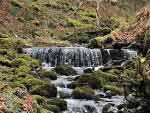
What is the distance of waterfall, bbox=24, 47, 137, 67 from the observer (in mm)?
25250

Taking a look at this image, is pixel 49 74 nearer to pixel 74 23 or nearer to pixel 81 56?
pixel 81 56

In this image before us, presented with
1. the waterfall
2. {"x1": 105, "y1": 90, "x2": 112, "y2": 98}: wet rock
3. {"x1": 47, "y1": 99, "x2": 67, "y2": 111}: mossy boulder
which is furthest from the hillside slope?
{"x1": 47, "y1": 99, "x2": 67, "y2": 111}: mossy boulder

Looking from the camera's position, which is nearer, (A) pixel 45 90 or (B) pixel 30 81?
(A) pixel 45 90

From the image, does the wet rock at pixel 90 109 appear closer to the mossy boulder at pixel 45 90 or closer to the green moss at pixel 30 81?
the mossy boulder at pixel 45 90

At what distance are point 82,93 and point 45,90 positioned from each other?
58.0 inches

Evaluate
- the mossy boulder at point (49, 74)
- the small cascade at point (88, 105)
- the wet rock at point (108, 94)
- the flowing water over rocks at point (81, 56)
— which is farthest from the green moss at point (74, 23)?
the small cascade at point (88, 105)

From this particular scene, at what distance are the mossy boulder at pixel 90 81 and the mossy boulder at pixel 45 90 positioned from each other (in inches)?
73.0

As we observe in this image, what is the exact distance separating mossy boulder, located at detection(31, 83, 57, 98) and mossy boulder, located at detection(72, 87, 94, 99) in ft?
2.58

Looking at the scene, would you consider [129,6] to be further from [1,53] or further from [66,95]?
[66,95]

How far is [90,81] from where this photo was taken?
19.3m

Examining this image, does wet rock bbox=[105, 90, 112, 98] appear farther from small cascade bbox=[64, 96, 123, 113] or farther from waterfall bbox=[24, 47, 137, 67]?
waterfall bbox=[24, 47, 137, 67]

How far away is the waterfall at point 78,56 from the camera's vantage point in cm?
2525

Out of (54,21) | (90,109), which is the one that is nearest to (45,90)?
(90,109)

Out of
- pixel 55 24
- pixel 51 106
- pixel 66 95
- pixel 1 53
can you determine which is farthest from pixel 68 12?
pixel 51 106
